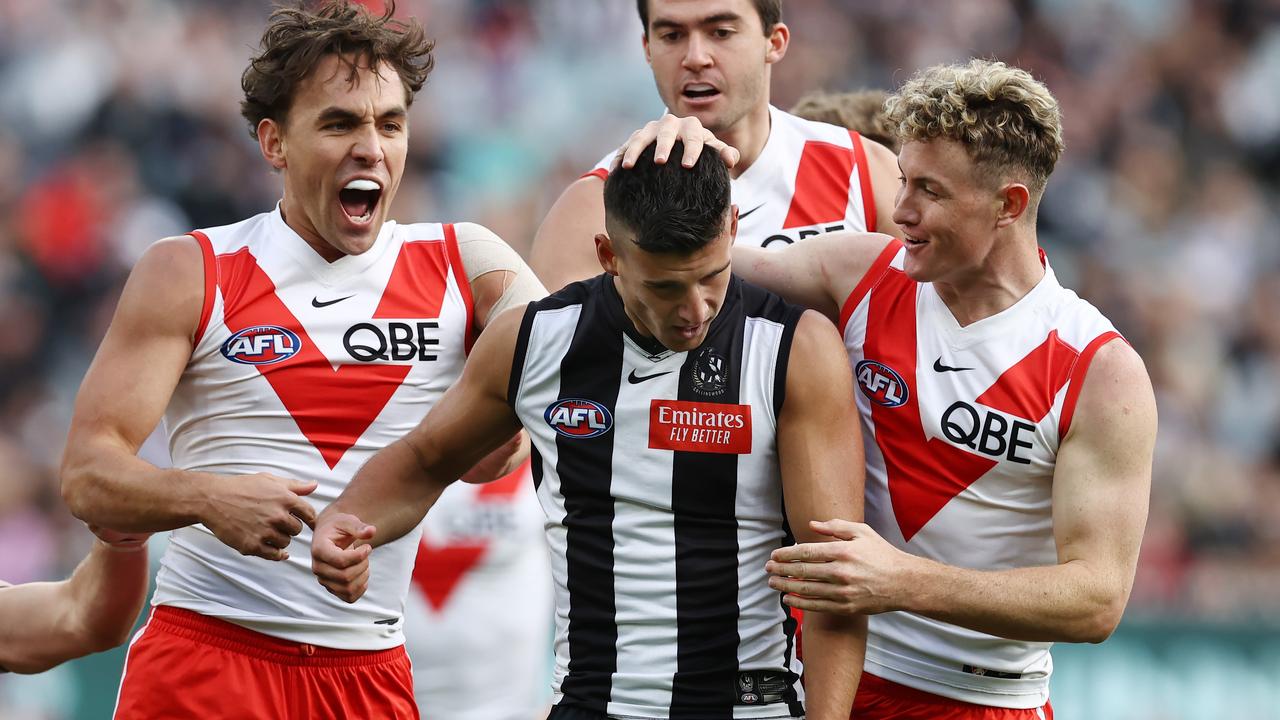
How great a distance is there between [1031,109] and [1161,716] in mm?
6170

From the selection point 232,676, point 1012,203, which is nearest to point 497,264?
point 232,676

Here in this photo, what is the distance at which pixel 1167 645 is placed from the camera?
9719 mm

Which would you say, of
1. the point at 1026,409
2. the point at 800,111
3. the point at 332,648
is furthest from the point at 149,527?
the point at 800,111

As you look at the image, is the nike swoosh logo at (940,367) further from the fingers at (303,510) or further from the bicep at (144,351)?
the bicep at (144,351)

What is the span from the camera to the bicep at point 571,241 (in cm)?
540

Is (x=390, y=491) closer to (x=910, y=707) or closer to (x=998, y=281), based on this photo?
(x=910, y=707)

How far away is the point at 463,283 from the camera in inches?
198

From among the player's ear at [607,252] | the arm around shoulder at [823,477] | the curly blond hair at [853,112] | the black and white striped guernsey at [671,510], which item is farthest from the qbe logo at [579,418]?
the curly blond hair at [853,112]

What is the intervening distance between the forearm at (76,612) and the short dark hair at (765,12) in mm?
2518

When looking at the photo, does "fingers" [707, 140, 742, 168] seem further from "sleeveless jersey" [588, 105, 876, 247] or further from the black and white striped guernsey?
"sleeveless jersey" [588, 105, 876, 247]

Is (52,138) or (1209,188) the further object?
(1209,188)

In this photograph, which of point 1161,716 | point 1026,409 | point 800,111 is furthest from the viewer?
point 1161,716

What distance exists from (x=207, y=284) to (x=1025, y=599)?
2.47 m

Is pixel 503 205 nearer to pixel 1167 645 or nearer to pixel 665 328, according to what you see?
pixel 1167 645
